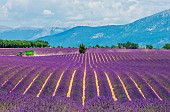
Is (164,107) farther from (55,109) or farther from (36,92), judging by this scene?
(36,92)

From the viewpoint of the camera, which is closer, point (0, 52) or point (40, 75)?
point (40, 75)

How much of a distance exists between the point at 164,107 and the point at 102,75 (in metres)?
16.4

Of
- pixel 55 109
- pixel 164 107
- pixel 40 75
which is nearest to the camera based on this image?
pixel 55 109

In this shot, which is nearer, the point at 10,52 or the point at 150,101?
the point at 150,101

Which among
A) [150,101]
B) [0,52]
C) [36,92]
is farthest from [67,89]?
[0,52]

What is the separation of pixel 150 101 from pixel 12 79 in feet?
44.3

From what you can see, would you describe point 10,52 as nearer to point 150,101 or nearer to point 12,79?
point 12,79

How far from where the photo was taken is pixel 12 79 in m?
24.1

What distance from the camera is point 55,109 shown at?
984 centimetres

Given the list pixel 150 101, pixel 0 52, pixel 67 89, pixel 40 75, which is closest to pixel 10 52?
pixel 0 52

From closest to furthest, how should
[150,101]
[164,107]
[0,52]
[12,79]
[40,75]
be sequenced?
[164,107] → [150,101] → [12,79] → [40,75] → [0,52]

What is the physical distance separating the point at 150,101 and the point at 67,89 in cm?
1001

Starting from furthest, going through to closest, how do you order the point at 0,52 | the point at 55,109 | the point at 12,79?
the point at 0,52 < the point at 12,79 < the point at 55,109

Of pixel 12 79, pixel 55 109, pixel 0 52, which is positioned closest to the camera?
pixel 55 109
